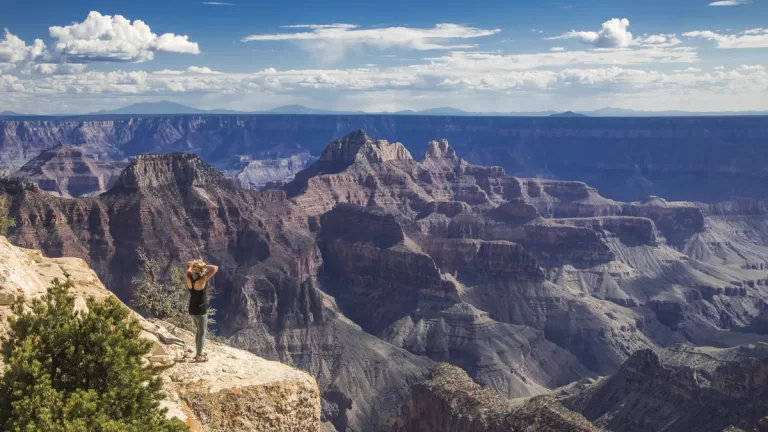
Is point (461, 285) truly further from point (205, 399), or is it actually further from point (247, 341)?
point (205, 399)

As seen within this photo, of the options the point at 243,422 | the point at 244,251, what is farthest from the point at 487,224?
the point at 243,422

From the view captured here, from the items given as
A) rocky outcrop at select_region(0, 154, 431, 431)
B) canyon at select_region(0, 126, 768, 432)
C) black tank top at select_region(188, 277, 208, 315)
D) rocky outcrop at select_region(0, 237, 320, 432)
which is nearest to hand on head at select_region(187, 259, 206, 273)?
black tank top at select_region(188, 277, 208, 315)

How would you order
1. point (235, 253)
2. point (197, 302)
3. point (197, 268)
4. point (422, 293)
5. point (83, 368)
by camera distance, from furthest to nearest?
point (235, 253) → point (422, 293) → point (197, 268) → point (197, 302) → point (83, 368)

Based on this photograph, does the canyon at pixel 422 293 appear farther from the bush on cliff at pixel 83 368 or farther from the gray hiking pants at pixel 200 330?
the bush on cliff at pixel 83 368

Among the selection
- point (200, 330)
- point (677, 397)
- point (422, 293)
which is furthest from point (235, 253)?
point (200, 330)

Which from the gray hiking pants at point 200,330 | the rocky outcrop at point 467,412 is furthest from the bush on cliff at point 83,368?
the rocky outcrop at point 467,412

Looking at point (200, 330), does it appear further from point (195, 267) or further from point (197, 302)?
point (195, 267)
